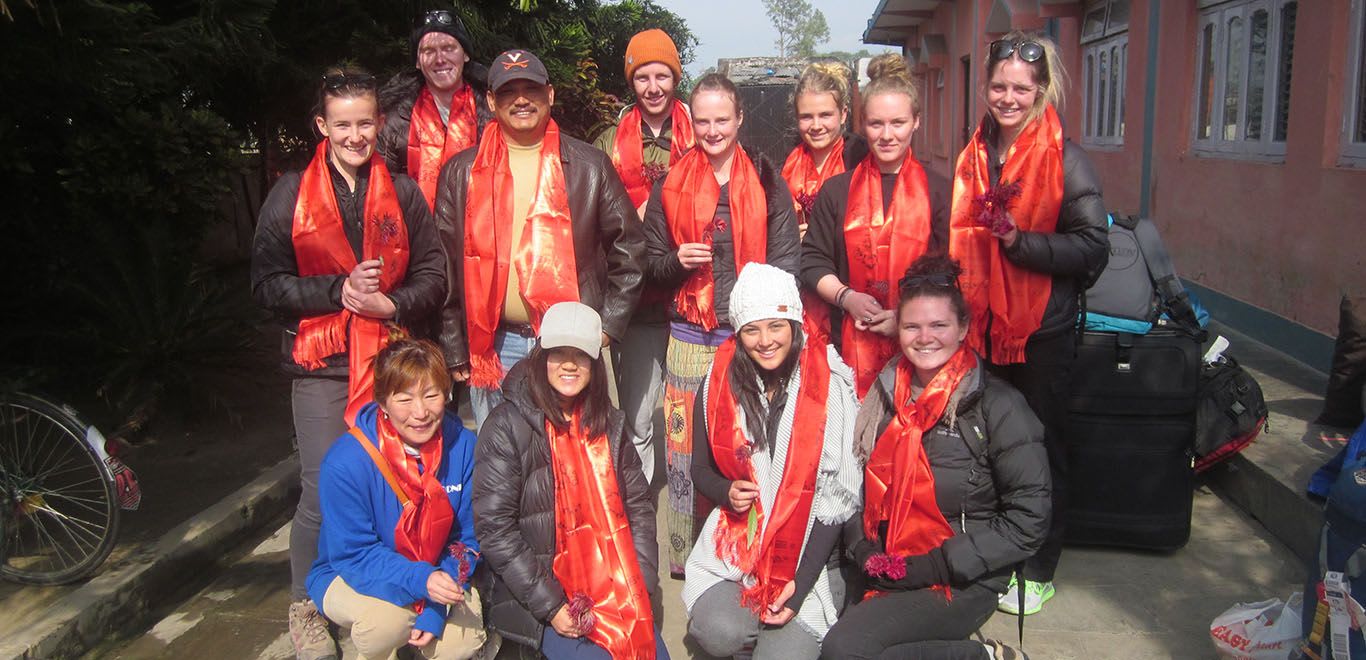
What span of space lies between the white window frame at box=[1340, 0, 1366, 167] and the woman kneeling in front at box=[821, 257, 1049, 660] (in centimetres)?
355

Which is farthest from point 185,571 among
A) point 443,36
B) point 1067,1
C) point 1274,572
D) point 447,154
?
point 1067,1

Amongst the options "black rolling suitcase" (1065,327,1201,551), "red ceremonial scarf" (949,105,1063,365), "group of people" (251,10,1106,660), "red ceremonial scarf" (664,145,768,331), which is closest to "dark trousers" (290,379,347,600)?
"group of people" (251,10,1106,660)

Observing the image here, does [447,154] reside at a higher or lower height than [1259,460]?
higher

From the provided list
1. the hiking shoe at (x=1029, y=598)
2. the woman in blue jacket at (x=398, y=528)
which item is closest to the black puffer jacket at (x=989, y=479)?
the hiking shoe at (x=1029, y=598)

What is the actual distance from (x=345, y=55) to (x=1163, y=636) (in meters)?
5.61

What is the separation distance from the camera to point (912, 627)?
2674 millimetres

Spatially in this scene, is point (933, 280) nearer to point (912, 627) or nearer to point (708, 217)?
point (708, 217)

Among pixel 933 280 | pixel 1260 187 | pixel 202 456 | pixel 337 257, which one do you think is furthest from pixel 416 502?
pixel 1260 187

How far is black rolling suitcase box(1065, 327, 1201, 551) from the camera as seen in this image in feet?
11.5

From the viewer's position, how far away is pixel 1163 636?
3.14m

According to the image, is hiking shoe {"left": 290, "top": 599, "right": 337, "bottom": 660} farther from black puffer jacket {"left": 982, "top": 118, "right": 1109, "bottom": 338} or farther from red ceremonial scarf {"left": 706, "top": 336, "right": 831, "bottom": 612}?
black puffer jacket {"left": 982, "top": 118, "right": 1109, "bottom": 338}

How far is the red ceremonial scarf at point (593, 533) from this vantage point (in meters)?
2.87

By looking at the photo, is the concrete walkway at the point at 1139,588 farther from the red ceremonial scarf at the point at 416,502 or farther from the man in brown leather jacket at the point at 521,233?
the man in brown leather jacket at the point at 521,233

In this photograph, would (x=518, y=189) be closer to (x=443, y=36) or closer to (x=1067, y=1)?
(x=443, y=36)
